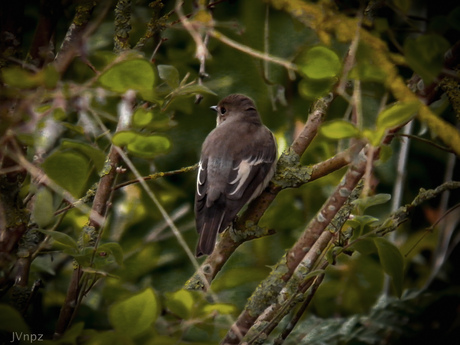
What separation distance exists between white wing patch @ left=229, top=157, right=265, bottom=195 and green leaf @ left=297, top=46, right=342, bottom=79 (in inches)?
57.6

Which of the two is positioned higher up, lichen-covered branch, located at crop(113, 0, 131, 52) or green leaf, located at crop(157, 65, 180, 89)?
lichen-covered branch, located at crop(113, 0, 131, 52)

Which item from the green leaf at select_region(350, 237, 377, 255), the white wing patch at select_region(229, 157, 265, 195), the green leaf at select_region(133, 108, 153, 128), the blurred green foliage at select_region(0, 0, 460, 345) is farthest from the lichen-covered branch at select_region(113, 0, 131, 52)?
the white wing patch at select_region(229, 157, 265, 195)

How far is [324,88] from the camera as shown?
1.25 m

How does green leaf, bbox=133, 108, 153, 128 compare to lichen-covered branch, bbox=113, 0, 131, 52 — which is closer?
green leaf, bbox=133, 108, 153, 128

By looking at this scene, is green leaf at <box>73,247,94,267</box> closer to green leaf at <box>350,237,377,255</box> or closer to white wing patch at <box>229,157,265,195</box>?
green leaf at <box>350,237,377,255</box>

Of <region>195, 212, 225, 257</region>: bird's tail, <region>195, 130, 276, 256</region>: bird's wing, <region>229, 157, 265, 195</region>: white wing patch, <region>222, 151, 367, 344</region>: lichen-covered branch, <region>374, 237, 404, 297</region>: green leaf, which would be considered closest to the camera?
<region>374, 237, 404, 297</region>: green leaf

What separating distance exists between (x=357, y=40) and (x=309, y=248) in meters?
0.70

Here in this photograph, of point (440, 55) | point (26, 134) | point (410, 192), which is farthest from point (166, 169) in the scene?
point (440, 55)

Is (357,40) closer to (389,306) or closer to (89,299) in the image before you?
(389,306)

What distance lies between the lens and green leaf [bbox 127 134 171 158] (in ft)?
3.83

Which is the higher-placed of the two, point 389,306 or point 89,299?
point 389,306

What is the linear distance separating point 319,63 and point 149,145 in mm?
367

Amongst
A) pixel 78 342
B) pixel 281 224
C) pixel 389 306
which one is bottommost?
pixel 389 306

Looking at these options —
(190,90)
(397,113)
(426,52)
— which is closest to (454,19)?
(426,52)
